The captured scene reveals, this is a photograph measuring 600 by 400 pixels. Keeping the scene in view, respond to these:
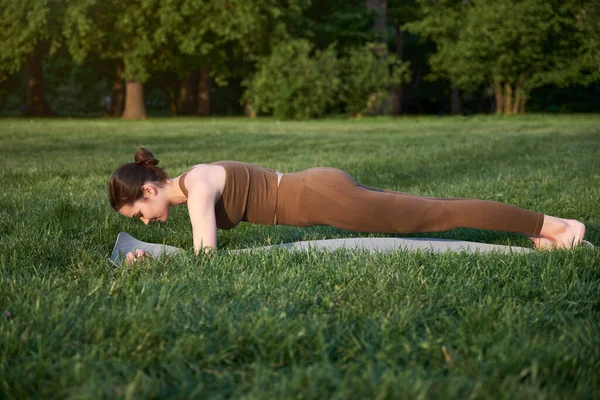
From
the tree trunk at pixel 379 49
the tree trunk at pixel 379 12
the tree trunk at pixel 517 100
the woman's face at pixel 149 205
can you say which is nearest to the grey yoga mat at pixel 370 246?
the woman's face at pixel 149 205

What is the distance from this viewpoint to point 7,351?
1881 mm

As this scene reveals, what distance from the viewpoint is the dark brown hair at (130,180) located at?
10.5 ft

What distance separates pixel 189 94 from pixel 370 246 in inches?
1372

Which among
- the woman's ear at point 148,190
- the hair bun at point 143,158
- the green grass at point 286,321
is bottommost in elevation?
the green grass at point 286,321

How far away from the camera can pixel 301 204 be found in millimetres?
3465

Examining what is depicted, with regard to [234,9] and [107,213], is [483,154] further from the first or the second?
[234,9]

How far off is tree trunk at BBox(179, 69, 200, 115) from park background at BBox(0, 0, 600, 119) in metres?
0.07

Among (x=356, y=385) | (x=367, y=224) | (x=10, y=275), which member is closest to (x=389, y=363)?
(x=356, y=385)

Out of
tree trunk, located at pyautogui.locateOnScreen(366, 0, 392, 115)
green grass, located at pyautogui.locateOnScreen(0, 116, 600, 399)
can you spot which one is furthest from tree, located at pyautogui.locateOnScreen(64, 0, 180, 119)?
green grass, located at pyautogui.locateOnScreen(0, 116, 600, 399)

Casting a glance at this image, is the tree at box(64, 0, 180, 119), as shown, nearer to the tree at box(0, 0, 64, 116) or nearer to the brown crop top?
the tree at box(0, 0, 64, 116)

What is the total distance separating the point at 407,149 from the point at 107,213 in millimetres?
6924

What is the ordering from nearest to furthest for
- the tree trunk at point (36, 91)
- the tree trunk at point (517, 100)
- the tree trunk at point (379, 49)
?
1. the tree trunk at point (379, 49)
2. the tree trunk at point (517, 100)
3. the tree trunk at point (36, 91)

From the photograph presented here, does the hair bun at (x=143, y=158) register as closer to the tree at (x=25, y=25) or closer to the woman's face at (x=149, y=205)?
the woman's face at (x=149, y=205)

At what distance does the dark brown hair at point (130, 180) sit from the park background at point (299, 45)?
21.5 meters
